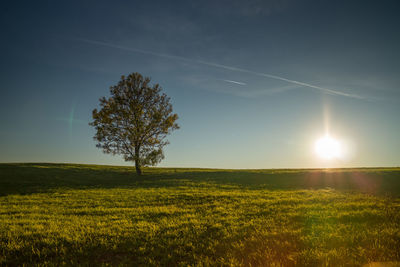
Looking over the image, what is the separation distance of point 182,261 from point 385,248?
235 inches

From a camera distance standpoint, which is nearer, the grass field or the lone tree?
the grass field

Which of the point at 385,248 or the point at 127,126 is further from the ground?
the point at 127,126

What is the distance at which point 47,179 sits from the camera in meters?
29.3

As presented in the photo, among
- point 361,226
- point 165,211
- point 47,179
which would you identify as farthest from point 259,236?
point 47,179

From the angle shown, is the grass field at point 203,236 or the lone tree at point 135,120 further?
the lone tree at point 135,120

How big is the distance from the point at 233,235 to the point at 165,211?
5.53m

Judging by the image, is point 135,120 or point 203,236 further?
point 135,120

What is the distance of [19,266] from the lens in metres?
6.15

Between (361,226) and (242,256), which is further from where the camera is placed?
(361,226)

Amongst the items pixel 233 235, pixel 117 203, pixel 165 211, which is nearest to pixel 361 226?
pixel 233 235

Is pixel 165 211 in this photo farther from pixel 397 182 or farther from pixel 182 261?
pixel 397 182

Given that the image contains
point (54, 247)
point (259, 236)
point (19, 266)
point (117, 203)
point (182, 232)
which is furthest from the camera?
point (117, 203)

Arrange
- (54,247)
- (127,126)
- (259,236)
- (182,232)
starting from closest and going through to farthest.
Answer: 1. (54,247)
2. (259,236)
3. (182,232)
4. (127,126)

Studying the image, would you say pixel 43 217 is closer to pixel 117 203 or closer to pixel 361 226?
pixel 117 203
